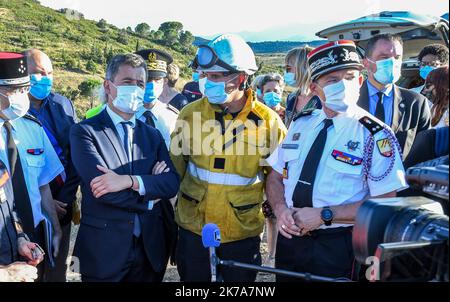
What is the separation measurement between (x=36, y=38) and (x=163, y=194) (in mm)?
41192

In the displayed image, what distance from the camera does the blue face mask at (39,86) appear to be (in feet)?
14.2

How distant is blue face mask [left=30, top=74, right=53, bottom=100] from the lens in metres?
4.32

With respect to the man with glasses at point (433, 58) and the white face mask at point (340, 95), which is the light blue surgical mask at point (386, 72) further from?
the man with glasses at point (433, 58)

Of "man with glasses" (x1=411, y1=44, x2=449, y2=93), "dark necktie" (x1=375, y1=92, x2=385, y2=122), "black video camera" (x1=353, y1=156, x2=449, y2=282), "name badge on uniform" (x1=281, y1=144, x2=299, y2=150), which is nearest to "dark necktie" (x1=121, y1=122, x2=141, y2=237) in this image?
"name badge on uniform" (x1=281, y1=144, x2=299, y2=150)

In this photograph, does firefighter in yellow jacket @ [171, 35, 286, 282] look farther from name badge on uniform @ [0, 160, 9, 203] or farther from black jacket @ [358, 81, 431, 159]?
name badge on uniform @ [0, 160, 9, 203]

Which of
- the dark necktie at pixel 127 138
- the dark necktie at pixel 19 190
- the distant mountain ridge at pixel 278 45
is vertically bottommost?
the dark necktie at pixel 19 190

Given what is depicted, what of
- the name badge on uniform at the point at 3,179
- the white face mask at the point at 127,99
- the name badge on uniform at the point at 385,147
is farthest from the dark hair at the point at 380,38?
the name badge on uniform at the point at 3,179

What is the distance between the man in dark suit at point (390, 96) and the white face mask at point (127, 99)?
190cm

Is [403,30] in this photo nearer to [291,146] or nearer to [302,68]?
[302,68]

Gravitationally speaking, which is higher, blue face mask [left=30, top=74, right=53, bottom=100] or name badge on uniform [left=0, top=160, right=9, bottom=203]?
blue face mask [left=30, top=74, right=53, bottom=100]

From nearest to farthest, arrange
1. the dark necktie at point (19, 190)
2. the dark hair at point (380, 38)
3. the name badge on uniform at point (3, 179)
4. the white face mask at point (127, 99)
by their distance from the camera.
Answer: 1. the name badge on uniform at point (3, 179)
2. the dark necktie at point (19, 190)
3. the white face mask at point (127, 99)
4. the dark hair at point (380, 38)

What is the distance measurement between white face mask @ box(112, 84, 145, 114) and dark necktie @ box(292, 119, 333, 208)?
126 centimetres

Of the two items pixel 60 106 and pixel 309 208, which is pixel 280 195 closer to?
pixel 309 208

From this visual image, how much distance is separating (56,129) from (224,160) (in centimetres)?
158
